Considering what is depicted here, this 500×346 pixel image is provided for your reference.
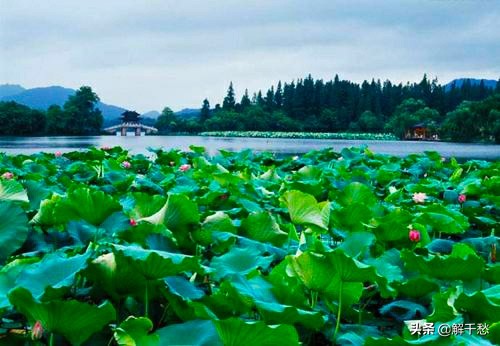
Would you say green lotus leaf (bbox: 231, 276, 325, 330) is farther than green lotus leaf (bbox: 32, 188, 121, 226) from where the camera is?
No

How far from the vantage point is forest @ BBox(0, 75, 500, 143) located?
4684 centimetres

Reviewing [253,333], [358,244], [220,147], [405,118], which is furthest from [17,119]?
[405,118]

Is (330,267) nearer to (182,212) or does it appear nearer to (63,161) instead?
(182,212)

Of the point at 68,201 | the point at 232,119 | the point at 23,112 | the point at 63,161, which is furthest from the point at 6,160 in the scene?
the point at 232,119

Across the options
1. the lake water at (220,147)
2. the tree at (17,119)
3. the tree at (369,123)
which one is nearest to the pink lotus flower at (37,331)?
the lake water at (220,147)

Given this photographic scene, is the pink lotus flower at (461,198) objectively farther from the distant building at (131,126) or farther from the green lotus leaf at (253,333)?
the distant building at (131,126)

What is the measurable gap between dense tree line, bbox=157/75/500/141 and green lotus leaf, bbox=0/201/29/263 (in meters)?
62.9

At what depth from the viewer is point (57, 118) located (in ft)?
143

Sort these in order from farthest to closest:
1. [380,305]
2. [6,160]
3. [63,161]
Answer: [63,161] < [6,160] < [380,305]

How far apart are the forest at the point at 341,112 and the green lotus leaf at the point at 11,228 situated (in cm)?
4375

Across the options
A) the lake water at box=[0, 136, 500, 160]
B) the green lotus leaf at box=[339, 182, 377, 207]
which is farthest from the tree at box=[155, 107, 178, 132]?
the green lotus leaf at box=[339, 182, 377, 207]

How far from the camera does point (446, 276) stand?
134 centimetres

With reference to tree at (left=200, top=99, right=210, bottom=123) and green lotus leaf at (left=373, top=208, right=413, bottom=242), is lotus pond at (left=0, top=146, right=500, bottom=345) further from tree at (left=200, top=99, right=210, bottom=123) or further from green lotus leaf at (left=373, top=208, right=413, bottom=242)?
tree at (left=200, top=99, right=210, bottom=123)

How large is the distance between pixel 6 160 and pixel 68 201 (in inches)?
161
